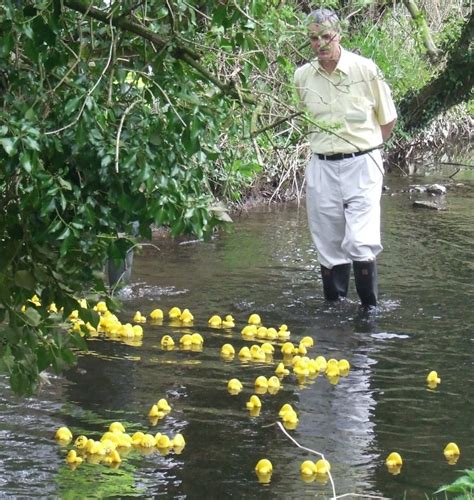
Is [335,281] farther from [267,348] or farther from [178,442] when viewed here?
[178,442]

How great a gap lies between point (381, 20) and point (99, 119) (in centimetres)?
1247

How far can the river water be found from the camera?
4949mm

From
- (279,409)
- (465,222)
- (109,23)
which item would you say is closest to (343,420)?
(279,409)

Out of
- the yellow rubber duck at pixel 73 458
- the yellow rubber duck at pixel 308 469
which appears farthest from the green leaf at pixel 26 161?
the yellow rubber duck at pixel 308 469

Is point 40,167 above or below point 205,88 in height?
below

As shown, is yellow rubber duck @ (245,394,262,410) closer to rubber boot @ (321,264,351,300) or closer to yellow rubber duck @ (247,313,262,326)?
yellow rubber duck @ (247,313,262,326)

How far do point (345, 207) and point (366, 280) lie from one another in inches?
22.6

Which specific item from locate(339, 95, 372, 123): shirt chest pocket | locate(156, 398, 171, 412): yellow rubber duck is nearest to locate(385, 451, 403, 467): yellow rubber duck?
locate(156, 398, 171, 412): yellow rubber duck

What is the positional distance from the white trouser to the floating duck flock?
0.91 metres

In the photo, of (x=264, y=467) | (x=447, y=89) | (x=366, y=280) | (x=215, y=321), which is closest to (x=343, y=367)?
(x=215, y=321)

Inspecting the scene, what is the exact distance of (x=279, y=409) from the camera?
599 cm

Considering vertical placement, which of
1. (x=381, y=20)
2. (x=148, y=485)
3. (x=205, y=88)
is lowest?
(x=148, y=485)

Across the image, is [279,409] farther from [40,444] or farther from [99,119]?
[99,119]

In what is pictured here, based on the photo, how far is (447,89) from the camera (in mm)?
16750
